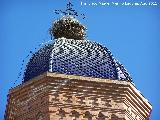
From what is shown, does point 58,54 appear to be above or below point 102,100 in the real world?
above

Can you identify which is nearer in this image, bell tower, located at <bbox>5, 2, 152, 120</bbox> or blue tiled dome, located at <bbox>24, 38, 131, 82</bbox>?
bell tower, located at <bbox>5, 2, 152, 120</bbox>

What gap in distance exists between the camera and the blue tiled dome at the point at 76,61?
652 inches

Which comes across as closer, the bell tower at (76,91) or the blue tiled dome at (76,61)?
the bell tower at (76,91)

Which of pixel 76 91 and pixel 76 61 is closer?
pixel 76 91

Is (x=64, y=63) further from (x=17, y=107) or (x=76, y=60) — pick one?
(x=17, y=107)

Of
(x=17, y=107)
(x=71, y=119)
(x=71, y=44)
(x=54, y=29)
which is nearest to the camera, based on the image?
(x=71, y=119)

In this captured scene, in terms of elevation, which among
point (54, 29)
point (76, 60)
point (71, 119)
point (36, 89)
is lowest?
point (71, 119)

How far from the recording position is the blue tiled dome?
16562 mm

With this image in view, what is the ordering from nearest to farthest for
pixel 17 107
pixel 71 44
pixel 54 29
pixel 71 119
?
pixel 71 119 < pixel 17 107 < pixel 71 44 < pixel 54 29

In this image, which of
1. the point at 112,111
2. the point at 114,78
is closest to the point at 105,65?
the point at 114,78

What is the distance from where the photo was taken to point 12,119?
16328mm

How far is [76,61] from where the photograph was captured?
55.8 ft

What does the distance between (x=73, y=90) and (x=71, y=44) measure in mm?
2605

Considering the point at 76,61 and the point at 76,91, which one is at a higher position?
the point at 76,61
